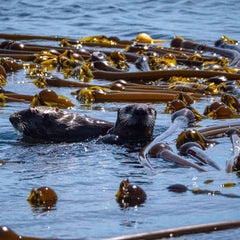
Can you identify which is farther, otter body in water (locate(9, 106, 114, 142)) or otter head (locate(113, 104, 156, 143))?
otter body in water (locate(9, 106, 114, 142))

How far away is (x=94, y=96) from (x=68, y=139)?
73.6 inches

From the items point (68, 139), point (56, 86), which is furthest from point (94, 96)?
point (68, 139)

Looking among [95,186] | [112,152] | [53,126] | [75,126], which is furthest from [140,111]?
[95,186]

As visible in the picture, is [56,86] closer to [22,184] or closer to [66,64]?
[66,64]

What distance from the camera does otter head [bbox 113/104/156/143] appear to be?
17.8 ft

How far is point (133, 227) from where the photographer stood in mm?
3289

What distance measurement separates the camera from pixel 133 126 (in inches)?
216

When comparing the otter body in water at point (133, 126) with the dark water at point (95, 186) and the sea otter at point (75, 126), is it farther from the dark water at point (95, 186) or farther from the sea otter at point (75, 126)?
the dark water at point (95, 186)

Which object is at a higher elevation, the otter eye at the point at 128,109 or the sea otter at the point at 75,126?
the otter eye at the point at 128,109

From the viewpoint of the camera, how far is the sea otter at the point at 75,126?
18.0 ft

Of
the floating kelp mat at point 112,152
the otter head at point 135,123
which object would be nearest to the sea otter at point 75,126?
the otter head at point 135,123

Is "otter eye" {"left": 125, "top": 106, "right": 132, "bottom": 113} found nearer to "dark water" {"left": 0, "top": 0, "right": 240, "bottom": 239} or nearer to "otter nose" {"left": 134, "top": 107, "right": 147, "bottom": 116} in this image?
"otter nose" {"left": 134, "top": 107, "right": 147, "bottom": 116}

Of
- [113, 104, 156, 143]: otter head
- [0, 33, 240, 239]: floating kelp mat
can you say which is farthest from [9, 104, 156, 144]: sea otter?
[0, 33, 240, 239]: floating kelp mat

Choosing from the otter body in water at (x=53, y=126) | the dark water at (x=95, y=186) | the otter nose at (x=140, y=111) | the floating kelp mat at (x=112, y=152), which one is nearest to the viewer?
the dark water at (x=95, y=186)
